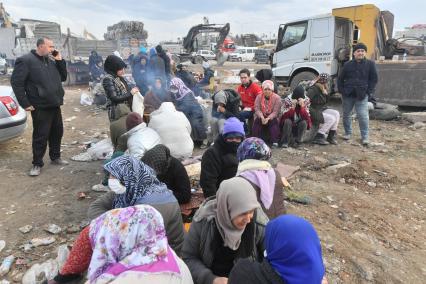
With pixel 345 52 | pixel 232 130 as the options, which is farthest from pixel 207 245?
pixel 345 52

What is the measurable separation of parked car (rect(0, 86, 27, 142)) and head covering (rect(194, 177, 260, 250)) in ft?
14.1

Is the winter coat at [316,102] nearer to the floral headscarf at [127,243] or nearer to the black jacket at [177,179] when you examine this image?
the black jacket at [177,179]

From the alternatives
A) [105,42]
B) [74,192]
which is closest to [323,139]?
[74,192]

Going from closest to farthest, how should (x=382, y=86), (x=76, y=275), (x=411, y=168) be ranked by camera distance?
(x=76, y=275) → (x=411, y=168) → (x=382, y=86)

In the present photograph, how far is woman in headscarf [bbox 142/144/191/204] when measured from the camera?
3.15 m

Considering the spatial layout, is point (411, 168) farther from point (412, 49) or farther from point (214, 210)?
point (412, 49)

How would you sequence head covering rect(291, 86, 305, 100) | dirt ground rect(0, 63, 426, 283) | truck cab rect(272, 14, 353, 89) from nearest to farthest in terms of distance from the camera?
1. dirt ground rect(0, 63, 426, 283)
2. head covering rect(291, 86, 305, 100)
3. truck cab rect(272, 14, 353, 89)

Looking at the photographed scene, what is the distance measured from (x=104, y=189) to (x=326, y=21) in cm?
773

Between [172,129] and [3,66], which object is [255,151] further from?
[3,66]

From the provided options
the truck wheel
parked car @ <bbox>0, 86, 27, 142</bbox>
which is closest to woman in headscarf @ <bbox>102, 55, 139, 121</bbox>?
parked car @ <bbox>0, 86, 27, 142</bbox>

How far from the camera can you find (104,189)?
4.39 metres

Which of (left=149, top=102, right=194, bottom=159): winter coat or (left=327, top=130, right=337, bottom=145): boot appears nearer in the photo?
(left=149, top=102, right=194, bottom=159): winter coat

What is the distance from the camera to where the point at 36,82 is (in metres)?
4.59

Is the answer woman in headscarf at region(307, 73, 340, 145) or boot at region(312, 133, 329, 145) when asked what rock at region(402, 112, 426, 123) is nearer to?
woman in headscarf at region(307, 73, 340, 145)
